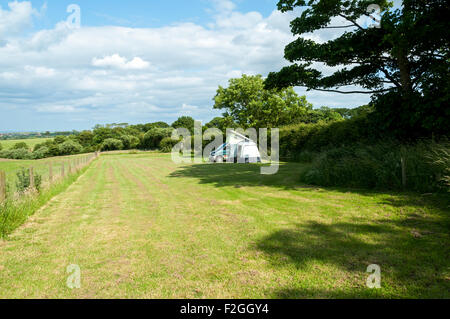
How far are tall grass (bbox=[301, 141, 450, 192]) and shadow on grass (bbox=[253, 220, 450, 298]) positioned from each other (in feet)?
9.32

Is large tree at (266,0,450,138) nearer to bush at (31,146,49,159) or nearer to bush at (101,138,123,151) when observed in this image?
bush at (31,146,49,159)

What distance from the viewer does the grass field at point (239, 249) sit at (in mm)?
3348

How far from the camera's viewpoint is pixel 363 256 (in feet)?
13.3

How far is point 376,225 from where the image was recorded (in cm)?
539

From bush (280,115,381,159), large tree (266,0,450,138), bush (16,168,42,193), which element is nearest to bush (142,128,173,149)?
bush (280,115,381,159)

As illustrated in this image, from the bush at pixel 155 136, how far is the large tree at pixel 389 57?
4688 centimetres

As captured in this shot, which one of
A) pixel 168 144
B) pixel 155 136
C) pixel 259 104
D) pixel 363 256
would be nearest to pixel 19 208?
pixel 363 256

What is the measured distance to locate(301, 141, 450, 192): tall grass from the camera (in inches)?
292

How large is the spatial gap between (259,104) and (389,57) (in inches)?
820

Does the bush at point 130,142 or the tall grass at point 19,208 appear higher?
the bush at point 130,142

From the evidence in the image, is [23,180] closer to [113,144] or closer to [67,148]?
[67,148]

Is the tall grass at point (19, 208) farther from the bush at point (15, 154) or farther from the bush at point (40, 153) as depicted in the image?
the bush at point (40, 153)

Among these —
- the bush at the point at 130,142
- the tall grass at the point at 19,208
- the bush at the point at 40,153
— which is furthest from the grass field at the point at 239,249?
the bush at the point at 130,142

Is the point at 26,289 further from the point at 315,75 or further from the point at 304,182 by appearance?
the point at 315,75
